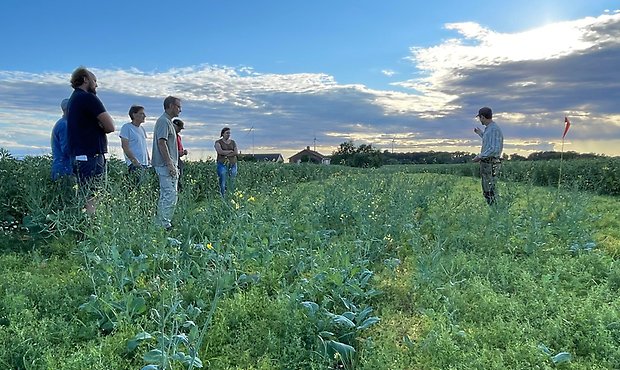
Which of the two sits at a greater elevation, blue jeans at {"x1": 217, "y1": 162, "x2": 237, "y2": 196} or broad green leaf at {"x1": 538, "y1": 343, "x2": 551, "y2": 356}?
blue jeans at {"x1": 217, "y1": 162, "x2": 237, "y2": 196}

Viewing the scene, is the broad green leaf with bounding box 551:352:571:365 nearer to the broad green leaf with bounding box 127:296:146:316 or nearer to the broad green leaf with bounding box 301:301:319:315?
the broad green leaf with bounding box 301:301:319:315

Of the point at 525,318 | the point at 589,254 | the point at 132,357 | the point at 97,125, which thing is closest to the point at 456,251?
the point at 589,254

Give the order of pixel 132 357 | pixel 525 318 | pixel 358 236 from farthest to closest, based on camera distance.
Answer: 1. pixel 358 236
2. pixel 525 318
3. pixel 132 357

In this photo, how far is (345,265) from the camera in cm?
434

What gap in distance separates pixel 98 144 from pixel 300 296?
3.43 meters

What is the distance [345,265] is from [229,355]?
4.62ft

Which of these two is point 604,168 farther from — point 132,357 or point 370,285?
point 132,357

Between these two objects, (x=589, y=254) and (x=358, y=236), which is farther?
(x=358, y=236)

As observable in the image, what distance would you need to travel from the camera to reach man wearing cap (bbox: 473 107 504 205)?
8680 mm

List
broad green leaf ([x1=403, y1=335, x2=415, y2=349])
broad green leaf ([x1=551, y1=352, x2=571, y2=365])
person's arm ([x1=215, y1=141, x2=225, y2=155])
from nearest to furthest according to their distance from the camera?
broad green leaf ([x1=551, y1=352, x2=571, y2=365]), broad green leaf ([x1=403, y1=335, x2=415, y2=349]), person's arm ([x1=215, y1=141, x2=225, y2=155])

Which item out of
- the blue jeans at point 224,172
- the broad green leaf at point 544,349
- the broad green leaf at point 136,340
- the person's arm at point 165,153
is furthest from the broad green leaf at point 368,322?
the blue jeans at point 224,172

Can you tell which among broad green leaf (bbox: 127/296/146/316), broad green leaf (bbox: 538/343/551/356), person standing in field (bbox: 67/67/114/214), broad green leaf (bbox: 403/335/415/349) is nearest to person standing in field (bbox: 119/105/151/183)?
person standing in field (bbox: 67/67/114/214)

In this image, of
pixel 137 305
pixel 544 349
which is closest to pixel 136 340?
pixel 137 305

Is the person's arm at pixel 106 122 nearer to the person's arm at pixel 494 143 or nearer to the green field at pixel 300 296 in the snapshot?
the green field at pixel 300 296
